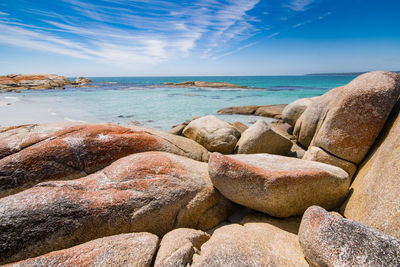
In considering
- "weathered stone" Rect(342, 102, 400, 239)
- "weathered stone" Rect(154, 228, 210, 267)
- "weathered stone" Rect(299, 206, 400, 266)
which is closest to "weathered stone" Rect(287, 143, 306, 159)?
"weathered stone" Rect(342, 102, 400, 239)

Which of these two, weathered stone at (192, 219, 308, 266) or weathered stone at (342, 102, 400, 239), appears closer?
weathered stone at (192, 219, 308, 266)

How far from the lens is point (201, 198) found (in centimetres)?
312

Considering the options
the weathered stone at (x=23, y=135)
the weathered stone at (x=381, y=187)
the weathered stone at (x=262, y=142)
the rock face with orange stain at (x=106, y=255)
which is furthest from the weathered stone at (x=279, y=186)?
the weathered stone at (x=23, y=135)

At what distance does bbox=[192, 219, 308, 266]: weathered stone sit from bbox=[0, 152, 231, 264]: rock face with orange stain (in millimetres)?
661

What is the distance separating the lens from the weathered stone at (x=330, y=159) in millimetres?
3719

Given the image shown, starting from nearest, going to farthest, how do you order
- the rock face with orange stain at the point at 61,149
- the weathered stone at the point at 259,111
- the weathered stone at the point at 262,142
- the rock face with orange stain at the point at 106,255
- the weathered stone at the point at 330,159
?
1. the rock face with orange stain at the point at 106,255
2. the rock face with orange stain at the point at 61,149
3. the weathered stone at the point at 330,159
4. the weathered stone at the point at 262,142
5. the weathered stone at the point at 259,111

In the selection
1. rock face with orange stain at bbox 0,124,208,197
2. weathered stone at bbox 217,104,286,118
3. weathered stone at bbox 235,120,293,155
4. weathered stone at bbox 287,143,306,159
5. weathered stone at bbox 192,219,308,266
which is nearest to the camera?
weathered stone at bbox 192,219,308,266

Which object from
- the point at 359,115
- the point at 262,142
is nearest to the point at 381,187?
the point at 359,115

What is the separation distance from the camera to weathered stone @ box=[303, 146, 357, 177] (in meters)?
3.72

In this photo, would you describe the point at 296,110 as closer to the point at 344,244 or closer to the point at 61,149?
the point at 344,244

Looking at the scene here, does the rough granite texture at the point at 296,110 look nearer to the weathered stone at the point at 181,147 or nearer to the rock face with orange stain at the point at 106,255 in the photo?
the weathered stone at the point at 181,147

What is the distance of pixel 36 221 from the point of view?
2299 mm

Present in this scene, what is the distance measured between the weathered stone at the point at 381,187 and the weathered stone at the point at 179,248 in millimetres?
1995

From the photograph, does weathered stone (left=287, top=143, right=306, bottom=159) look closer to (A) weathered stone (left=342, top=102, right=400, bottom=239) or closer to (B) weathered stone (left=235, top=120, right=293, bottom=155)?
(B) weathered stone (left=235, top=120, right=293, bottom=155)
